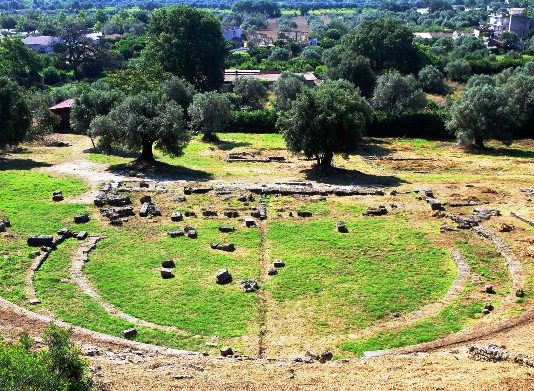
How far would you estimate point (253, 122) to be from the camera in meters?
81.6

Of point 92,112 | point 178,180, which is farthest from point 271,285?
point 92,112

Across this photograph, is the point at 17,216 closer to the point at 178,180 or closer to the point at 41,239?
the point at 41,239

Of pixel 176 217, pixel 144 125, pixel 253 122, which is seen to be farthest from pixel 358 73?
pixel 176 217

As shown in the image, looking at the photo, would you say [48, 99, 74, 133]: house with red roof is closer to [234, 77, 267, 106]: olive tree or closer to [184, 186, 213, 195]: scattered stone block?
[234, 77, 267, 106]: olive tree

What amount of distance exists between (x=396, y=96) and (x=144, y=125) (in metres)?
37.3

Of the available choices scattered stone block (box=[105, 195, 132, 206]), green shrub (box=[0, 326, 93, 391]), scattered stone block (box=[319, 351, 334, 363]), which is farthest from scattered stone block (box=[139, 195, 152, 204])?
green shrub (box=[0, 326, 93, 391])

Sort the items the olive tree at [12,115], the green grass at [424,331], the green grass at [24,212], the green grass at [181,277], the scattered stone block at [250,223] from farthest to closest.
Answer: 1. the olive tree at [12,115]
2. the scattered stone block at [250,223]
3. the green grass at [24,212]
4. the green grass at [181,277]
5. the green grass at [424,331]

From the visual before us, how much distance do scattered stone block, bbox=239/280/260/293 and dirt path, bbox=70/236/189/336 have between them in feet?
16.7

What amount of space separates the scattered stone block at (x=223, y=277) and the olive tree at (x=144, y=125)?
23.6 meters

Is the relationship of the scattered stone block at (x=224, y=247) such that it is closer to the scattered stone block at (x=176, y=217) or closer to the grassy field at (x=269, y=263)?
the grassy field at (x=269, y=263)

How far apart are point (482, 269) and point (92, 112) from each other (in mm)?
41755

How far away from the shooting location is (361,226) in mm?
44594

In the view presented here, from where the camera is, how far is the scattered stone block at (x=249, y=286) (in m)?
34.7

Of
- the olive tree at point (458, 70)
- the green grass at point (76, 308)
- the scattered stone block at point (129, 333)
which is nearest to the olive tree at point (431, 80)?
the olive tree at point (458, 70)
